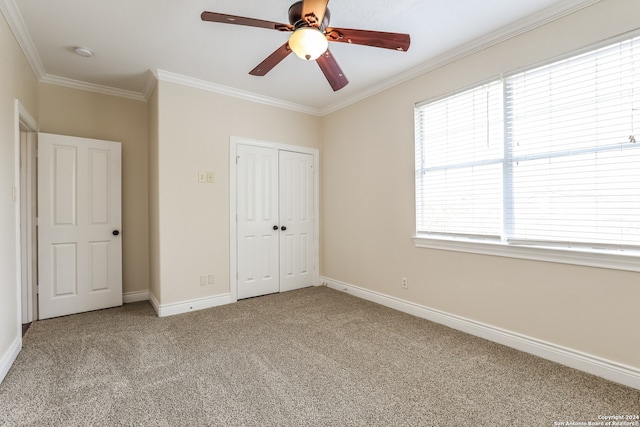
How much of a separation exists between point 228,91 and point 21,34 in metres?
1.82

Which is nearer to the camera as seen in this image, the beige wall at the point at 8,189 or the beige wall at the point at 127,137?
the beige wall at the point at 8,189

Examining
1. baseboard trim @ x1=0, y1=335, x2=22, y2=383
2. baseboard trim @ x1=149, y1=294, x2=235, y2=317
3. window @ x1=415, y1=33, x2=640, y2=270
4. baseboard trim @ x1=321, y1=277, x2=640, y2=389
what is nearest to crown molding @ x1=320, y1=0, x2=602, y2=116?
window @ x1=415, y1=33, x2=640, y2=270

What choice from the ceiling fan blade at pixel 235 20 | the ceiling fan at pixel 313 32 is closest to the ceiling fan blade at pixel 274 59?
the ceiling fan at pixel 313 32

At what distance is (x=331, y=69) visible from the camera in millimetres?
2172

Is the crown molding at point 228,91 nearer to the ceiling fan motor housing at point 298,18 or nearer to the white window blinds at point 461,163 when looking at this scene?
the white window blinds at point 461,163

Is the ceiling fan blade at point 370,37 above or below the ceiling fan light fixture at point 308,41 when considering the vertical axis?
above

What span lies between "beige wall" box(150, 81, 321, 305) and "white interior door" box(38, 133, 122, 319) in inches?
19.3

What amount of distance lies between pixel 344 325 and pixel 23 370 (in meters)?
2.54

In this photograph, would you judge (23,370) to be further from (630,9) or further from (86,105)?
(630,9)

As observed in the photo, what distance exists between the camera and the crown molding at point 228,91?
3.34 meters

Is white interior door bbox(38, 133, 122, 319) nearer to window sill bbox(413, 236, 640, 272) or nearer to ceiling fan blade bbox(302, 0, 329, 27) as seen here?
ceiling fan blade bbox(302, 0, 329, 27)

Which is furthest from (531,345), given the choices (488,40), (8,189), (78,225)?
(78,225)

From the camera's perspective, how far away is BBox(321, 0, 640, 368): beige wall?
6.77 feet

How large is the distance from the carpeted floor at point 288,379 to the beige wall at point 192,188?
2.03ft
